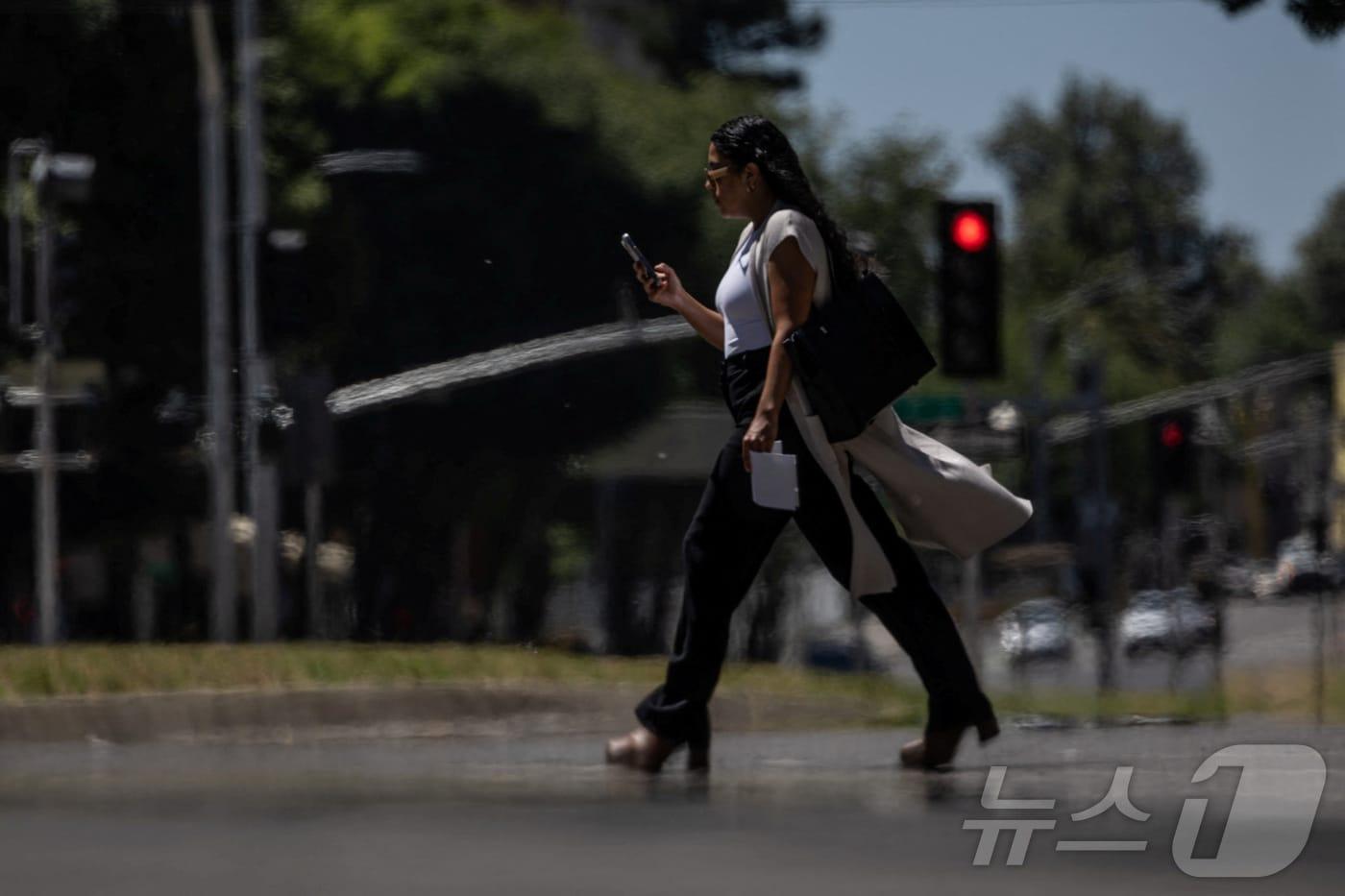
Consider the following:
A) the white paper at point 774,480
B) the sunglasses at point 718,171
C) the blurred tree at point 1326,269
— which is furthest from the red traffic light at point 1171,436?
the blurred tree at point 1326,269

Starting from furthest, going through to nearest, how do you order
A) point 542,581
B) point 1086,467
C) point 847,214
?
point 1086,467 < point 847,214 < point 542,581

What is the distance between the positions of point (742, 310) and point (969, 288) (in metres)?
8.95

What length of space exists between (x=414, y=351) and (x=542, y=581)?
13.2 feet

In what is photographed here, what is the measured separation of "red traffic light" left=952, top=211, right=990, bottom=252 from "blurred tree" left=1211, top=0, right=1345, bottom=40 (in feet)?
24.2

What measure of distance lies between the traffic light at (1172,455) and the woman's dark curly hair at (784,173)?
21.6 meters

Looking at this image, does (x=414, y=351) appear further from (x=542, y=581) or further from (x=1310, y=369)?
(x=1310, y=369)

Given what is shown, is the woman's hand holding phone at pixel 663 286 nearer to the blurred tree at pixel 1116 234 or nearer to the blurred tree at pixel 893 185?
the blurred tree at pixel 893 185

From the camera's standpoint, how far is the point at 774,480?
8391 millimetres

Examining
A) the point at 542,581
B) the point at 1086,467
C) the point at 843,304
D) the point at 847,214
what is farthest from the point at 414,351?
the point at 1086,467

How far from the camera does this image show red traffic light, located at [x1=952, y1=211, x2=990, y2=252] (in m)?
17.3

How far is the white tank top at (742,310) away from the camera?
8617 mm

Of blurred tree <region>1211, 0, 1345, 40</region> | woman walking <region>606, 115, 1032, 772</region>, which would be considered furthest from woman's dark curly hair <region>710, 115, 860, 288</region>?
blurred tree <region>1211, 0, 1345, 40</region>

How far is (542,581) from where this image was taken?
122 feet

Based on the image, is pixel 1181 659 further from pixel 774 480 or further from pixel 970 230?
pixel 774 480
